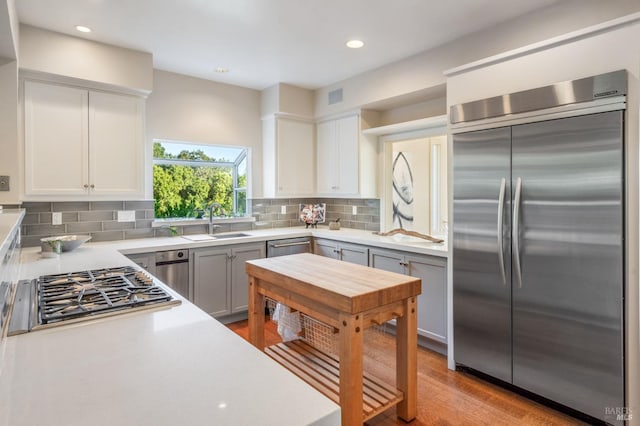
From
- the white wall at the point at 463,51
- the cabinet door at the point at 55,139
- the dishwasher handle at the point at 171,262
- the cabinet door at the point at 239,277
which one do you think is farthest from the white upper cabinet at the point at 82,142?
the white wall at the point at 463,51

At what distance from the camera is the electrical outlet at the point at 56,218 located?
3.18 meters

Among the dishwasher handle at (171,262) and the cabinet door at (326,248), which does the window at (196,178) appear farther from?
the cabinet door at (326,248)

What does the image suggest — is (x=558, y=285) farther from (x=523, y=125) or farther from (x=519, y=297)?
(x=523, y=125)

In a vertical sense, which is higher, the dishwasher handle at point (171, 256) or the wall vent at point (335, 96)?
the wall vent at point (335, 96)

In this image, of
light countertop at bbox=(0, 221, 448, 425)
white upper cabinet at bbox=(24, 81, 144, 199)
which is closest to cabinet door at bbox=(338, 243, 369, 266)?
white upper cabinet at bbox=(24, 81, 144, 199)

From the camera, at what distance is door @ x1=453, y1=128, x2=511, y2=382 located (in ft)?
7.88

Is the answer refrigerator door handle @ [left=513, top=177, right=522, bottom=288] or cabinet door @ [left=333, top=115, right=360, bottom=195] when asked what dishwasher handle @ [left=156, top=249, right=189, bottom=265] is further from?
refrigerator door handle @ [left=513, top=177, right=522, bottom=288]

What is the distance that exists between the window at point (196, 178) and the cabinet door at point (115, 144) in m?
0.49

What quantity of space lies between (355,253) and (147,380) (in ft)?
9.50

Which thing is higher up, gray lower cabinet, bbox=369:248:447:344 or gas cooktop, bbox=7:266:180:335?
gas cooktop, bbox=7:266:180:335

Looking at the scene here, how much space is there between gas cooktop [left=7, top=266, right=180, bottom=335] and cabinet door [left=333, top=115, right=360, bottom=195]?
2.69 meters

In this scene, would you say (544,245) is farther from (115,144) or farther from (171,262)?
(115,144)

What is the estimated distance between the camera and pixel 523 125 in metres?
2.30

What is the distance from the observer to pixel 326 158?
450cm
